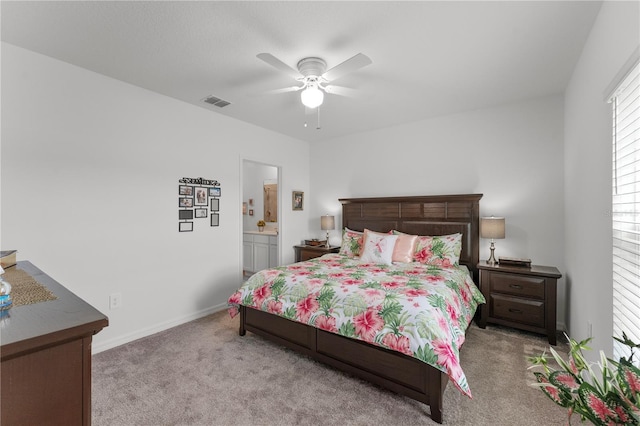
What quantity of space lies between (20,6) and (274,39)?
5.35 feet

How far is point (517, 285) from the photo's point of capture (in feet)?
10.0

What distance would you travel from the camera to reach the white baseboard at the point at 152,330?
8.94 ft

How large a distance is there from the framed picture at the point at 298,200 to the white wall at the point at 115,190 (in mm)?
1195

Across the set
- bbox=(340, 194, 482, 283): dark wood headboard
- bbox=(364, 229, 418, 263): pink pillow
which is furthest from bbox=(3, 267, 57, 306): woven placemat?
bbox=(340, 194, 482, 283): dark wood headboard

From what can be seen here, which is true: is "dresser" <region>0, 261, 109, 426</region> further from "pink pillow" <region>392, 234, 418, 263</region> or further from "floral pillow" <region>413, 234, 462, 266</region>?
"floral pillow" <region>413, 234, 462, 266</region>

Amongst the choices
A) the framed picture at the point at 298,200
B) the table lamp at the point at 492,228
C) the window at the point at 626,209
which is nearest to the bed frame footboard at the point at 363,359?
the window at the point at 626,209

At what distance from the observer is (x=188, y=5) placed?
1.85 meters

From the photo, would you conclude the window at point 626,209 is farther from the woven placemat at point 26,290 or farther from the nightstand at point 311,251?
the nightstand at point 311,251

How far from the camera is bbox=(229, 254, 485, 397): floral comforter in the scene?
6.18 ft

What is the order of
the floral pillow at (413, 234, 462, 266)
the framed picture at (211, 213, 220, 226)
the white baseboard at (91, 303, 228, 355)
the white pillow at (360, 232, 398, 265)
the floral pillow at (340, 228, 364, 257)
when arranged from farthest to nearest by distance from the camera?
1. the floral pillow at (340, 228, 364, 257)
2. the framed picture at (211, 213, 220, 226)
3. the white pillow at (360, 232, 398, 265)
4. the floral pillow at (413, 234, 462, 266)
5. the white baseboard at (91, 303, 228, 355)

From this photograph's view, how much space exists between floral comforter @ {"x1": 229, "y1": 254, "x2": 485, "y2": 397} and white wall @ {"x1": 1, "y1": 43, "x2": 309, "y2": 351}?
3.20 ft

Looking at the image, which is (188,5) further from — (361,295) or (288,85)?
(361,295)

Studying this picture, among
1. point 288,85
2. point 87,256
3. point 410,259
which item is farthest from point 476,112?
point 87,256

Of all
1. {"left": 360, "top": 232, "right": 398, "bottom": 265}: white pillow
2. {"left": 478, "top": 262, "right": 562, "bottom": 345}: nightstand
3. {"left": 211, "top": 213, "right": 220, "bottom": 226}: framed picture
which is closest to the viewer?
{"left": 478, "top": 262, "right": 562, "bottom": 345}: nightstand
